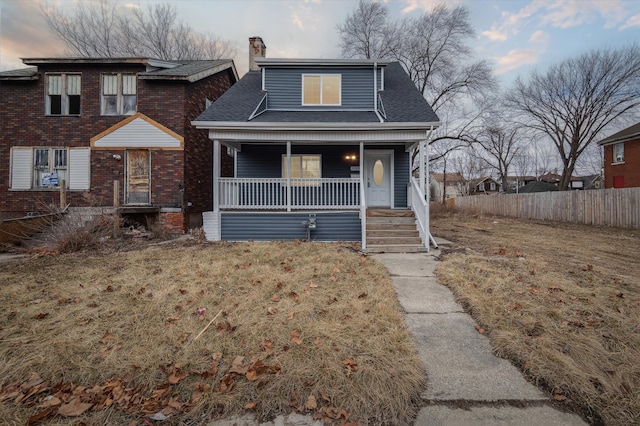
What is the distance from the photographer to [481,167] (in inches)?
1804

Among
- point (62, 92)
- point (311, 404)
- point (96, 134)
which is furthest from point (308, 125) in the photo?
point (62, 92)

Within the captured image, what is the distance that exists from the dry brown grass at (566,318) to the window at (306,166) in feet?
20.1

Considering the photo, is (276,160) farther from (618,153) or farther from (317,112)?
(618,153)

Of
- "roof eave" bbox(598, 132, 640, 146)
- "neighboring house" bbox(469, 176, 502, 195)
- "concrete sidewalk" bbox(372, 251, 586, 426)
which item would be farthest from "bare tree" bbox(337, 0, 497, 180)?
"neighboring house" bbox(469, 176, 502, 195)

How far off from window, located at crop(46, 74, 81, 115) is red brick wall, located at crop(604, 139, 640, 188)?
3189 cm

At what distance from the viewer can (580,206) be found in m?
15.4

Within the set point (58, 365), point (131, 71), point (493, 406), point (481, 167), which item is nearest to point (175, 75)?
point (131, 71)

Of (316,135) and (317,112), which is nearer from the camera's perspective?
(316,135)

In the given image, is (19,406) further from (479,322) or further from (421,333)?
(479,322)

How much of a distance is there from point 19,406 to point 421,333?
12.2 ft

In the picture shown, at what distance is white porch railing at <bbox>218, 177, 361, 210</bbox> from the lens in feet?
30.5

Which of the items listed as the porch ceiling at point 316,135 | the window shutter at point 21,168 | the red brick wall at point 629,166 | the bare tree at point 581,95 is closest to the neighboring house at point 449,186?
the bare tree at point 581,95

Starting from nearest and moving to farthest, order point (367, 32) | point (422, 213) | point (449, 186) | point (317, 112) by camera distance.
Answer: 1. point (422, 213)
2. point (317, 112)
3. point (367, 32)
4. point (449, 186)

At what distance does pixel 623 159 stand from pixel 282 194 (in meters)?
25.7
